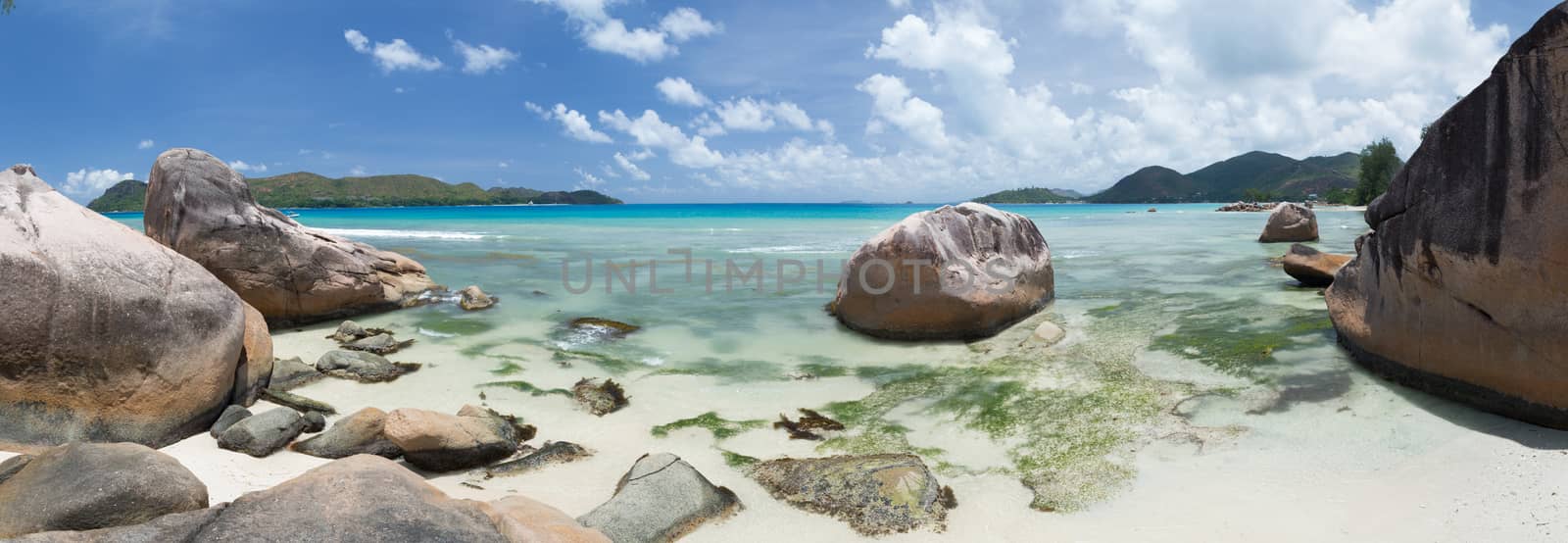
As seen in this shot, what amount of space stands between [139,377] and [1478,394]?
9.50 meters

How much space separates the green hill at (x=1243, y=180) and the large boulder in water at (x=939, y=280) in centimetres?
13314

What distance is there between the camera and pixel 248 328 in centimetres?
652

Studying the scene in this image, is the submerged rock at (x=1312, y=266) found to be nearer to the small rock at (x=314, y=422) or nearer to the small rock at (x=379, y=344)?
the small rock at (x=314, y=422)

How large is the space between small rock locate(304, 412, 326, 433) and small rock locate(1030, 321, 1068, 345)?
745 cm

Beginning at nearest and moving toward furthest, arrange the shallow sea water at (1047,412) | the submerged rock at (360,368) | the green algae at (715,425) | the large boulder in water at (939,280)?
the shallow sea water at (1047,412)
the green algae at (715,425)
the submerged rock at (360,368)
the large boulder in water at (939,280)

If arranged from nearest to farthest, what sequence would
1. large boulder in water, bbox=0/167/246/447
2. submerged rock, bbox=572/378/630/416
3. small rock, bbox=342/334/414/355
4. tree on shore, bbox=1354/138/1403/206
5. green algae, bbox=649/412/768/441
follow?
large boulder in water, bbox=0/167/246/447 < green algae, bbox=649/412/768/441 < submerged rock, bbox=572/378/630/416 < small rock, bbox=342/334/414/355 < tree on shore, bbox=1354/138/1403/206

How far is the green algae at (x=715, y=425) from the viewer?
20.1ft

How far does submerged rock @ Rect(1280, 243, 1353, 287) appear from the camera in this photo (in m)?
10.5

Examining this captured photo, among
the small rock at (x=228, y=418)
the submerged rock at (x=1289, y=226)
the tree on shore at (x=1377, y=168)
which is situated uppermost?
the tree on shore at (x=1377, y=168)

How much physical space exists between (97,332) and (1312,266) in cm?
1370

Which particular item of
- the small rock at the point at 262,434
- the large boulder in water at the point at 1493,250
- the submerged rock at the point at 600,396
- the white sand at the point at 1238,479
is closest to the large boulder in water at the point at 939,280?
the white sand at the point at 1238,479

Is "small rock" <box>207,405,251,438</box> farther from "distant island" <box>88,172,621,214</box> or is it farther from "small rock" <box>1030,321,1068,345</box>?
"distant island" <box>88,172,621,214</box>

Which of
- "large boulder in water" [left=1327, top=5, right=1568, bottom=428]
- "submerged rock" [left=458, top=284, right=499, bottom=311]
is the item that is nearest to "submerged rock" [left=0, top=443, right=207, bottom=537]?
"large boulder in water" [left=1327, top=5, right=1568, bottom=428]

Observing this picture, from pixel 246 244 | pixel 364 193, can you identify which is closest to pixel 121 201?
pixel 364 193
